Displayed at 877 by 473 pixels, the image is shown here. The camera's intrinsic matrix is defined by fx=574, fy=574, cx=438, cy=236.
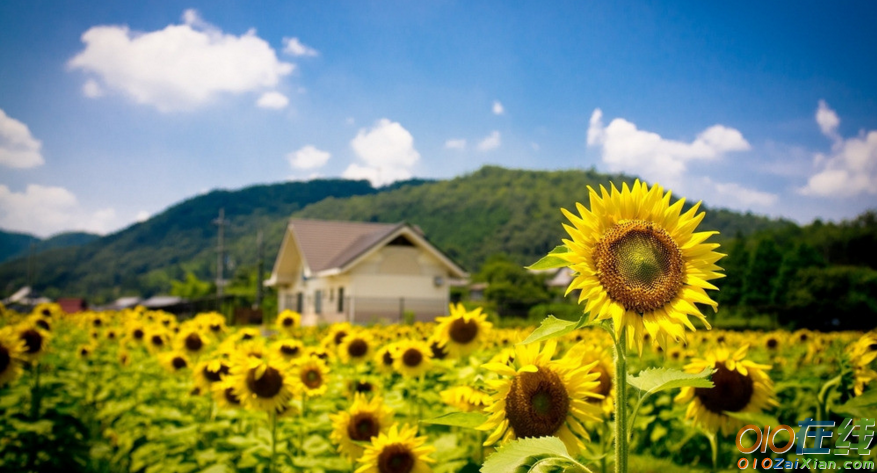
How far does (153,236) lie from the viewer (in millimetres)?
107375

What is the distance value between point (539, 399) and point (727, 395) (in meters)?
1.06

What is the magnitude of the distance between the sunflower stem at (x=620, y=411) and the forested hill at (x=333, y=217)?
40876 millimetres

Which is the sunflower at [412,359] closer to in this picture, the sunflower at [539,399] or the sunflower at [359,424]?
the sunflower at [359,424]

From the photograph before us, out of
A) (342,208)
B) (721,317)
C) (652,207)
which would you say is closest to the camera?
(652,207)

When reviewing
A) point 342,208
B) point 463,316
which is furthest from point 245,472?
point 342,208

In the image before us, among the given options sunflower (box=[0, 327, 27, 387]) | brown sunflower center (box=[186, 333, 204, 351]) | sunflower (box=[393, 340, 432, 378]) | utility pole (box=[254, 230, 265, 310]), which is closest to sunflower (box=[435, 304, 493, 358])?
sunflower (box=[393, 340, 432, 378])

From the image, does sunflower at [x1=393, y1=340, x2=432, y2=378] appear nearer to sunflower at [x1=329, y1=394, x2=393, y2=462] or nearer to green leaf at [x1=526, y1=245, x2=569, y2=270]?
sunflower at [x1=329, y1=394, x2=393, y2=462]

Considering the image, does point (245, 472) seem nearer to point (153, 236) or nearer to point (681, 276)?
point (681, 276)

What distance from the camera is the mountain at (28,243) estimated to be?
79.1ft

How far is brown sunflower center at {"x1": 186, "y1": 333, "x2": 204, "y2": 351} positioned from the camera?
190 inches

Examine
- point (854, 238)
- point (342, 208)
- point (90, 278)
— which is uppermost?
point (342, 208)

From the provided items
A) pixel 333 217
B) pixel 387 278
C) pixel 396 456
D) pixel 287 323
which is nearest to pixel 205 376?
pixel 396 456

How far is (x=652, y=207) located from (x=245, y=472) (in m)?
2.70

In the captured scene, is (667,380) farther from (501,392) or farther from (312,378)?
(312,378)
